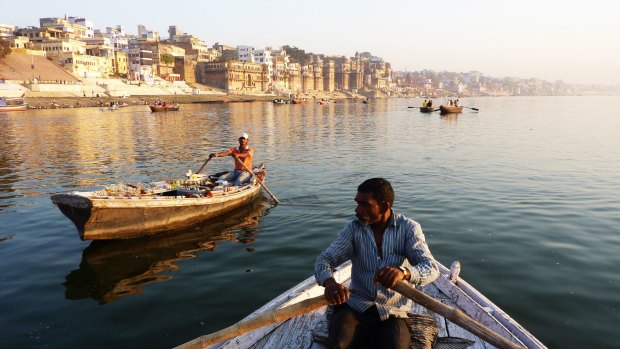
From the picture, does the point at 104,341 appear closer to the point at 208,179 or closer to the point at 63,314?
the point at 63,314

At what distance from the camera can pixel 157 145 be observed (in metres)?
26.9

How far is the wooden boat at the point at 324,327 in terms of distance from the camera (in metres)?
4.14

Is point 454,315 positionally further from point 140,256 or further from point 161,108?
point 161,108

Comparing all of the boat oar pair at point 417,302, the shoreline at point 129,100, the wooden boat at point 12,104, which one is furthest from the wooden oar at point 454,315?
the shoreline at point 129,100

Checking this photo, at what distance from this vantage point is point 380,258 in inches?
148

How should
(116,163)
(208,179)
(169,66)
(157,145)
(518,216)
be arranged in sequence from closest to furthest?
1. (518,216)
2. (208,179)
3. (116,163)
4. (157,145)
5. (169,66)

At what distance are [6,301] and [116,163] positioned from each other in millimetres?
14752

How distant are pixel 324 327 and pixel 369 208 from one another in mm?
1470

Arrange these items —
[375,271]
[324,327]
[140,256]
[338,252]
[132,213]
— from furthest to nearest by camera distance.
Result: [132,213] < [140,256] < [324,327] < [338,252] < [375,271]

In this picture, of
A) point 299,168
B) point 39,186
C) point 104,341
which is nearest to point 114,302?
point 104,341

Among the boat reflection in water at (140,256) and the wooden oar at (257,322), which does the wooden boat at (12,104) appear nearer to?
the boat reflection in water at (140,256)

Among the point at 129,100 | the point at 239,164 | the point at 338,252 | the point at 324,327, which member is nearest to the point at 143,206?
the point at 239,164

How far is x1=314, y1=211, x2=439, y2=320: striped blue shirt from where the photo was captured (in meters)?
3.67

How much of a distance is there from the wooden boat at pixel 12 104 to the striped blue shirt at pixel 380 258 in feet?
227
